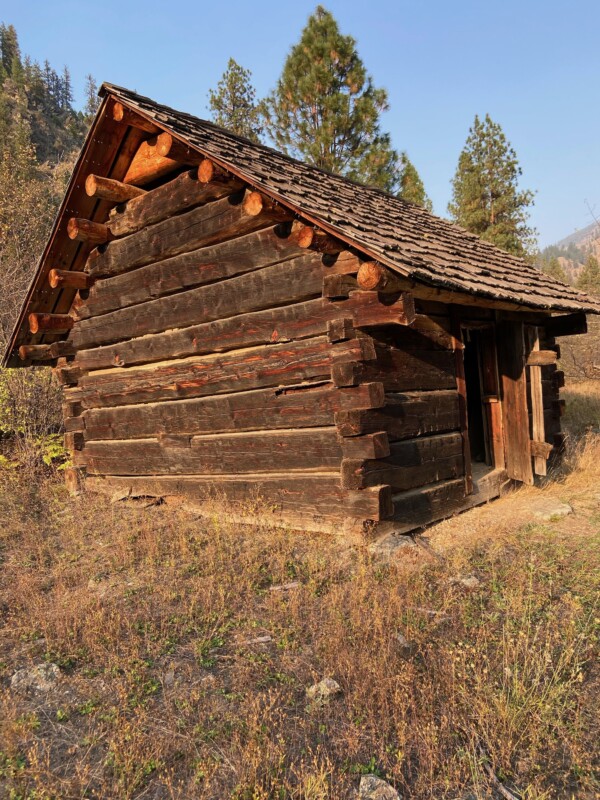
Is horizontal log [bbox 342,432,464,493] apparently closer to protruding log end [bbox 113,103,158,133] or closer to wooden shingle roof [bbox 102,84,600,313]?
wooden shingle roof [bbox 102,84,600,313]

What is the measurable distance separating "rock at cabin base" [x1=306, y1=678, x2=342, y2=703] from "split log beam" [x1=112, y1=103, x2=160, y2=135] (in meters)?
5.79

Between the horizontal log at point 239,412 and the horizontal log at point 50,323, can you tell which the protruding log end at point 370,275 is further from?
the horizontal log at point 50,323

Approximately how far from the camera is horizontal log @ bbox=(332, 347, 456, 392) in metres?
5.04

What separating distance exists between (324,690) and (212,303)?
445cm

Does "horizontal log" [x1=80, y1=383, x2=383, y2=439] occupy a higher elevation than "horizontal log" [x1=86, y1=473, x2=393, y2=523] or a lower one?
higher

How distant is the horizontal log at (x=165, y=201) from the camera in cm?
599

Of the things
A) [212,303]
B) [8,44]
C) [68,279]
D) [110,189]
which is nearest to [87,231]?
[110,189]

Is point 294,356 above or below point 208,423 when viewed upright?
above

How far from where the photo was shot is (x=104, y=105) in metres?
6.16

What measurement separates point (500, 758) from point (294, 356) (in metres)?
3.87

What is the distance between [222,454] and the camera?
6477 mm

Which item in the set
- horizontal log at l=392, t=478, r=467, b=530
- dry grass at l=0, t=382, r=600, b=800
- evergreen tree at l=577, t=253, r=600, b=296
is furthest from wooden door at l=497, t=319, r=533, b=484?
evergreen tree at l=577, t=253, r=600, b=296

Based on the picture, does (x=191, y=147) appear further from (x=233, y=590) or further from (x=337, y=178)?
(x=233, y=590)

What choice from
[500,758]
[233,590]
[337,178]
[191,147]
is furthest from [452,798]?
[337,178]
